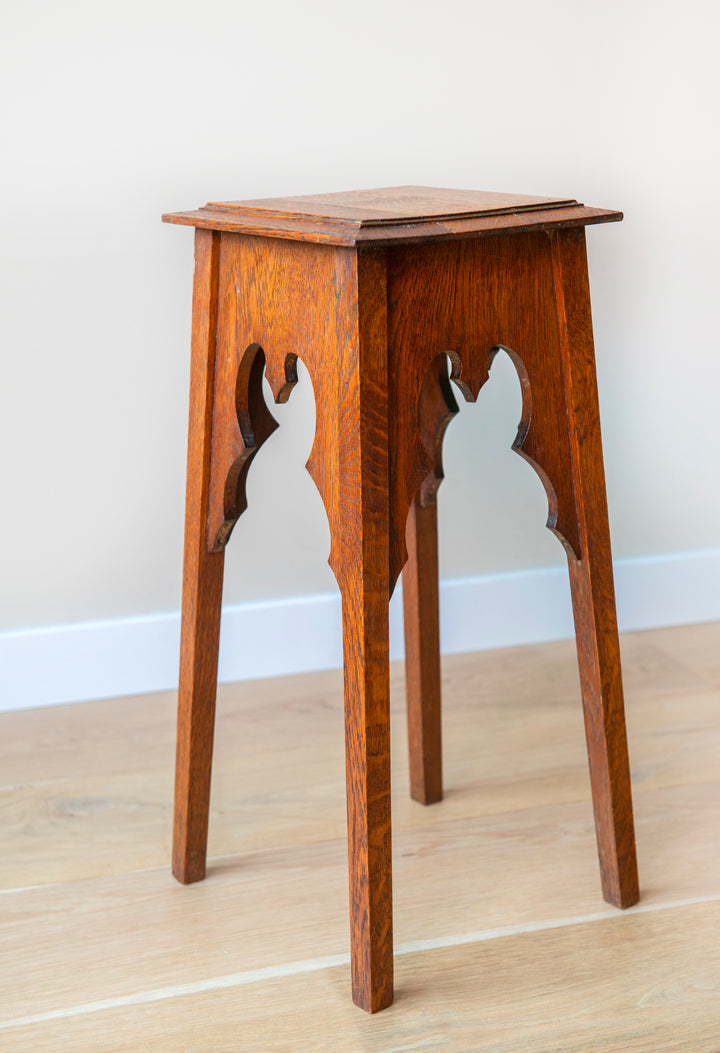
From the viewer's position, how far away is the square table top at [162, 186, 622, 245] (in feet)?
2.60

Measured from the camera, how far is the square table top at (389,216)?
793 millimetres

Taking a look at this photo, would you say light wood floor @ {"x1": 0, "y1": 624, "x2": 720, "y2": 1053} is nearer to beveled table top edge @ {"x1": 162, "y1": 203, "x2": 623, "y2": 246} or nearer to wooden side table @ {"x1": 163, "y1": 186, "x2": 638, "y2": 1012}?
wooden side table @ {"x1": 163, "y1": 186, "x2": 638, "y2": 1012}

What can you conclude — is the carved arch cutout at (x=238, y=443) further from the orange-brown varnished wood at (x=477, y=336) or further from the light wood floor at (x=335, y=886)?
the light wood floor at (x=335, y=886)

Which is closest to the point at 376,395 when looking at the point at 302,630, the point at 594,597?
the point at 594,597

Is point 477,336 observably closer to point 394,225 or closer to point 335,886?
point 394,225

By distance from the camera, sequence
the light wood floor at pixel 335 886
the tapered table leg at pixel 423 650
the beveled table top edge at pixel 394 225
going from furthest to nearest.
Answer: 1. the tapered table leg at pixel 423 650
2. the light wood floor at pixel 335 886
3. the beveled table top edge at pixel 394 225

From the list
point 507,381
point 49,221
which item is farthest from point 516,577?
point 49,221

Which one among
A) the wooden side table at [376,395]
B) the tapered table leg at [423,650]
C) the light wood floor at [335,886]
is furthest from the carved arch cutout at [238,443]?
the light wood floor at [335,886]

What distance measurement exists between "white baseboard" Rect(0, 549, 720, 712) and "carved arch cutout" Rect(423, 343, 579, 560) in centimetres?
62

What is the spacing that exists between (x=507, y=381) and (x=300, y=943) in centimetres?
82

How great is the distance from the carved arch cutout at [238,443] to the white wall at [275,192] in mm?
422

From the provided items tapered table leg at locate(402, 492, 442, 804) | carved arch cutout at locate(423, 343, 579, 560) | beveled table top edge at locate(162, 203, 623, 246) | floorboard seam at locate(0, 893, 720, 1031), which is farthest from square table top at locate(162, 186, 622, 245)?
floorboard seam at locate(0, 893, 720, 1031)

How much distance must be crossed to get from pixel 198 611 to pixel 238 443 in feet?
0.60

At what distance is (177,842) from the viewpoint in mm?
1098
